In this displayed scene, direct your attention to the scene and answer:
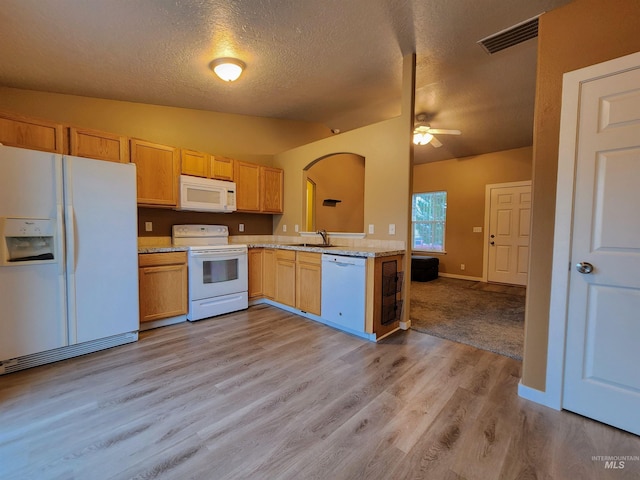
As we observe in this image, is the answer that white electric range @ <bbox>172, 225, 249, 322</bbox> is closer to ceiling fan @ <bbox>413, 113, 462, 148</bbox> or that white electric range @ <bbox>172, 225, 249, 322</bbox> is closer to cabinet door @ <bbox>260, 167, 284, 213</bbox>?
cabinet door @ <bbox>260, 167, 284, 213</bbox>

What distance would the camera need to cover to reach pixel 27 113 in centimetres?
274

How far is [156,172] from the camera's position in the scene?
3215 mm

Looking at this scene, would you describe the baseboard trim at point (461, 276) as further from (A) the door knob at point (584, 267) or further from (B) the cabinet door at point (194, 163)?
(B) the cabinet door at point (194, 163)

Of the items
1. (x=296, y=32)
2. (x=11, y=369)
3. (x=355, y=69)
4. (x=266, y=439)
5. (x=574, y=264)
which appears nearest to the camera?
(x=266, y=439)

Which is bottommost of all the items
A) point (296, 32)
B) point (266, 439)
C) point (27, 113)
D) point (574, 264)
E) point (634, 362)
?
point (266, 439)

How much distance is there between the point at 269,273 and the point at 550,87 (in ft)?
11.2

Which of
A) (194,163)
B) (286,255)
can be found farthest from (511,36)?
(194,163)

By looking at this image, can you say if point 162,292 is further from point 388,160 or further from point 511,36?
point 511,36

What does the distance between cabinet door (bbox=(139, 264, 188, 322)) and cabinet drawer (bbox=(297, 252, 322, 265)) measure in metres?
1.36

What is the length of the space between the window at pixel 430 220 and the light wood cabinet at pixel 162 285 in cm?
557

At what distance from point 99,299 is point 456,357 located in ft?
10.6

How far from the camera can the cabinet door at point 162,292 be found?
2902 millimetres

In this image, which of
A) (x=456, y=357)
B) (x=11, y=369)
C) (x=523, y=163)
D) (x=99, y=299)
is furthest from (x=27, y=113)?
(x=523, y=163)

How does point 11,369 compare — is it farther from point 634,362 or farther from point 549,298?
point 634,362
